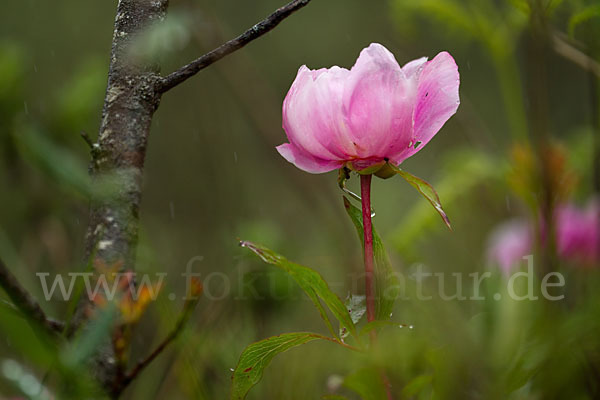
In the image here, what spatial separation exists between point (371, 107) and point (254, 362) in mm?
225

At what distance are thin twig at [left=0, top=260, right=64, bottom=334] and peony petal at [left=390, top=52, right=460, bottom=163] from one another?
0.97ft

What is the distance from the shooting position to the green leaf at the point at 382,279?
47 centimetres

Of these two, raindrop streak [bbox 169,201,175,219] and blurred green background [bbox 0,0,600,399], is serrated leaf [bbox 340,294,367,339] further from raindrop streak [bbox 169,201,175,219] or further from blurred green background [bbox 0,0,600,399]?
raindrop streak [bbox 169,201,175,219]

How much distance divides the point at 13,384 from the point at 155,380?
31.0 inches

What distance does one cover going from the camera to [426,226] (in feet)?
4.04

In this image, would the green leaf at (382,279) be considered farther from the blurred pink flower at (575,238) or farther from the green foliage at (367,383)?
the blurred pink flower at (575,238)

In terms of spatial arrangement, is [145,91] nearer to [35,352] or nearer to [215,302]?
[35,352]

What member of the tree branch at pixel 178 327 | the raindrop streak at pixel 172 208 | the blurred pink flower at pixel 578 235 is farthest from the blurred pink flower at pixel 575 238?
the raindrop streak at pixel 172 208

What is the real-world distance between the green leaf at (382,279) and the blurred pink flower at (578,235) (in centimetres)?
75

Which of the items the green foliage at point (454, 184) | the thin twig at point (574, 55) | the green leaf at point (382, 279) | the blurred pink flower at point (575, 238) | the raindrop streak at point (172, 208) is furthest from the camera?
the raindrop streak at point (172, 208)

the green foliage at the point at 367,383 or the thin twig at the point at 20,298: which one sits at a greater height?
the thin twig at the point at 20,298

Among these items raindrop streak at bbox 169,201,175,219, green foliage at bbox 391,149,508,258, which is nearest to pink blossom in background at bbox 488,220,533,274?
green foliage at bbox 391,149,508,258

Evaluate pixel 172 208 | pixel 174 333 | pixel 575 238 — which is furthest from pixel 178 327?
pixel 172 208

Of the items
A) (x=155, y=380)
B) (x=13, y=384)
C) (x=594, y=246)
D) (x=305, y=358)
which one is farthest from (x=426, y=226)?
(x=13, y=384)
